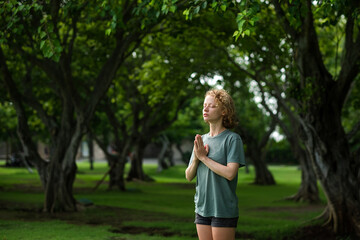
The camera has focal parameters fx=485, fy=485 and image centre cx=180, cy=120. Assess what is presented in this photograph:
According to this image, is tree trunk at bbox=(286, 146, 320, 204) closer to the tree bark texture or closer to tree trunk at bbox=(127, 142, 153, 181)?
the tree bark texture

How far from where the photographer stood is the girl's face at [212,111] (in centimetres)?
444

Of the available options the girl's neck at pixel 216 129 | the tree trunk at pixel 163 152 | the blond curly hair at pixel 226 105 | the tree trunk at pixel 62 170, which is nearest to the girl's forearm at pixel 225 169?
the girl's neck at pixel 216 129

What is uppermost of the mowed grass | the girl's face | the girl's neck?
the girl's face

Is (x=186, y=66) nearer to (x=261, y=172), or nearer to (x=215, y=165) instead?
(x=215, y=165)

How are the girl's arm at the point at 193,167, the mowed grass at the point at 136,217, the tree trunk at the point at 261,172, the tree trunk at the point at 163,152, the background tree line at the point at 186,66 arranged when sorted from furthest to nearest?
the tree trunk at the point at 163,152 < the tree trunk at the point at 261,172 < the mowed grass at the point at 136,217 < the background tree line at the point at 186,66 < the girl's arm at the point at 193,167

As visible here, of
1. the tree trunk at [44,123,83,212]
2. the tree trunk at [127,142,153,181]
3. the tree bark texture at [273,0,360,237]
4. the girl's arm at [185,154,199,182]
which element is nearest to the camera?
the girl's arm at [185,154,199,182]

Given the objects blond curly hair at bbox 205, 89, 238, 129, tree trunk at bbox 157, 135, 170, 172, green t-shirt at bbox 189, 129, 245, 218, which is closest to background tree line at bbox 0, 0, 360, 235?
blond curly hair at bbox 205, 89, 238, 129

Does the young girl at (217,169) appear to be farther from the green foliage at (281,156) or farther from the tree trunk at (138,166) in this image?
the green foliage at (281,156)

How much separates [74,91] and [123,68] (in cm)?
674

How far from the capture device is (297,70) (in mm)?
10328

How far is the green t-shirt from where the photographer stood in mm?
4230

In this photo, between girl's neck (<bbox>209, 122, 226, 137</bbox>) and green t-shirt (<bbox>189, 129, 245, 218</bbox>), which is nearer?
green t-shirt (<bbox>189, 129, 245, 218</bbox>)

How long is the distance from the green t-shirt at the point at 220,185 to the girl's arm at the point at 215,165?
6 cm

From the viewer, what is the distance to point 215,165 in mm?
4199
